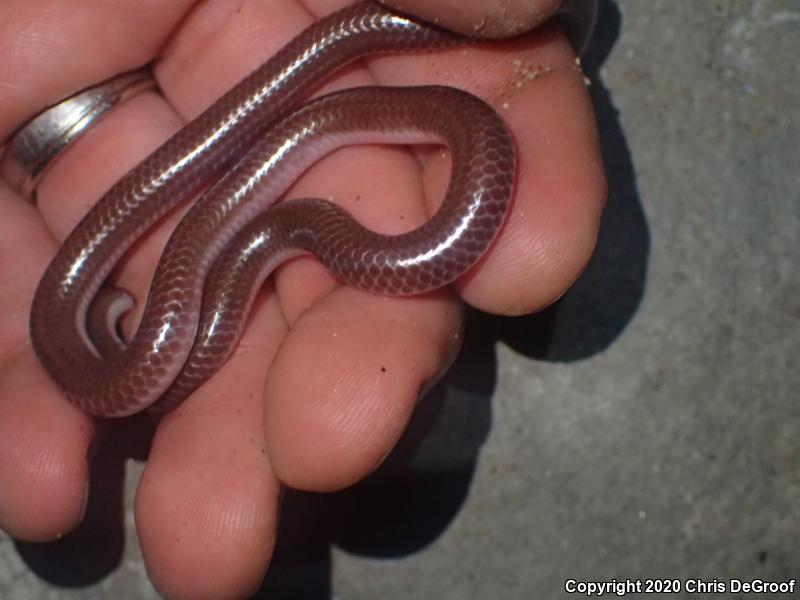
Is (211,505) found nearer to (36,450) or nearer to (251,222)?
(36,450)

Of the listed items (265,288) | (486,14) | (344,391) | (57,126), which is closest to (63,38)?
(57,126)

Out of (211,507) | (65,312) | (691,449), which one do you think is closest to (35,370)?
(65,312)

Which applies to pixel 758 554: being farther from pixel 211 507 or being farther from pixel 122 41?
pixel 122 41

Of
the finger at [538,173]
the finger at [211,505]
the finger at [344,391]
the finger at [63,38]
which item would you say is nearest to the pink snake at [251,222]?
the finger at [538,173]

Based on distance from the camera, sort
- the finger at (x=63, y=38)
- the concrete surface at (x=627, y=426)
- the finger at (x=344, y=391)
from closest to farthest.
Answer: the finger at (x=344, y=391) → the finger at (x=63, y=38) → the concrete surface at (x=627, y=426)

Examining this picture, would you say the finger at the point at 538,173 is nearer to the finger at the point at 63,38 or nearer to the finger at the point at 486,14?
the finger at the point at 486,14
